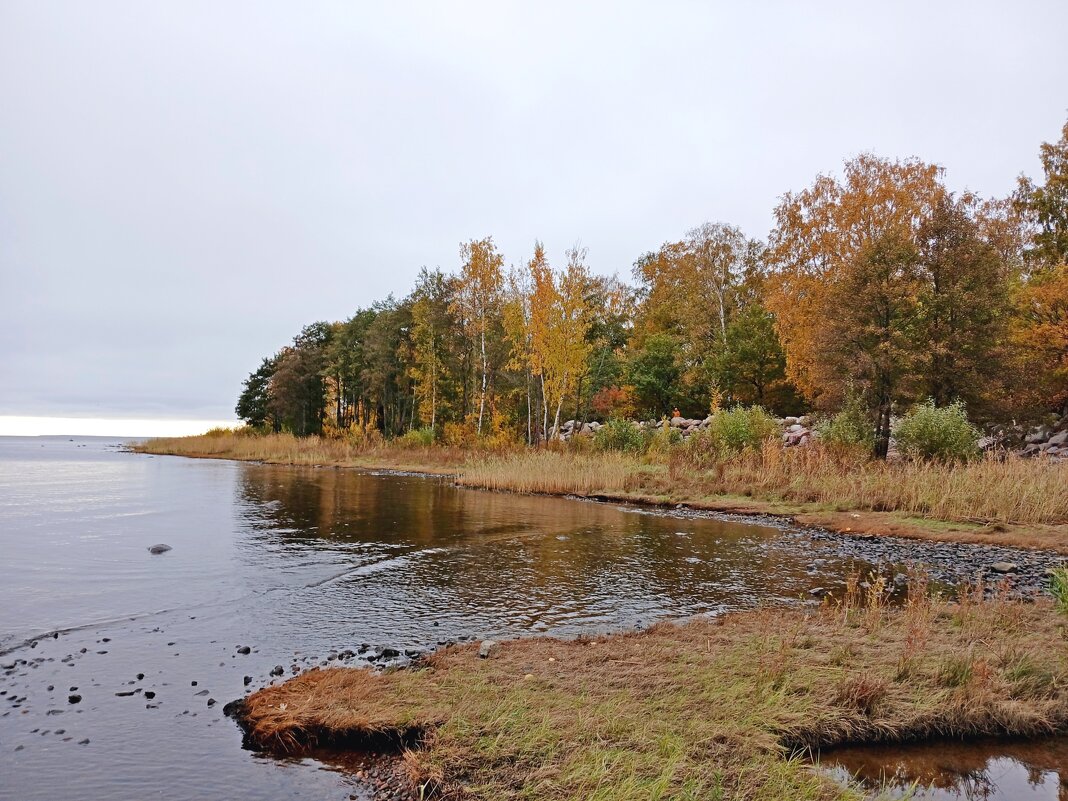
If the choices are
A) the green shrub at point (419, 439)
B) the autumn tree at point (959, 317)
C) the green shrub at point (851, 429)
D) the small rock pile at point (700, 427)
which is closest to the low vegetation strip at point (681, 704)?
the green shrub at point (851, 429)

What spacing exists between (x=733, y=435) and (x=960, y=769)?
69.8ft

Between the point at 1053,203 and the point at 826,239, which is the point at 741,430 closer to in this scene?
the point at 826,239

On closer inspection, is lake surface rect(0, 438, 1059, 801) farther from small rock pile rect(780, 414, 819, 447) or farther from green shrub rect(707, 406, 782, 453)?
small rock pile rect(780, 414, 819, 447)

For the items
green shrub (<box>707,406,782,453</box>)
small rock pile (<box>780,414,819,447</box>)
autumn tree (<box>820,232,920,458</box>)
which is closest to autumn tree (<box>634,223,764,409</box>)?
small rock pile (<box>780,414,819,447</box>)

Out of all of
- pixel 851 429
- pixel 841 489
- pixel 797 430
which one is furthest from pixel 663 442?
pixel 841 489

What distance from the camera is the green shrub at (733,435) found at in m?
24.6

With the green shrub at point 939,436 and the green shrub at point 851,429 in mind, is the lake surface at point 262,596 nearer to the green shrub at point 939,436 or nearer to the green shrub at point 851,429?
the green shrub at point 939,436

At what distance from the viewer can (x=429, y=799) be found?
152 inches

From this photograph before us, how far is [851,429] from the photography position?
884 inches

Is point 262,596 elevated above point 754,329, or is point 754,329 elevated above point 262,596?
point 754,329

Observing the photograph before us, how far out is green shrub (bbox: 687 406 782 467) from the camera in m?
24.6

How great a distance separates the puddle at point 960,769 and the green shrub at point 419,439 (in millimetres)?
37998

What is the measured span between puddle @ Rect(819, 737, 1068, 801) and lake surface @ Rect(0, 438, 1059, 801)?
3.39 m

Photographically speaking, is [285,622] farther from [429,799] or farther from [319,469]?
[319,469]
